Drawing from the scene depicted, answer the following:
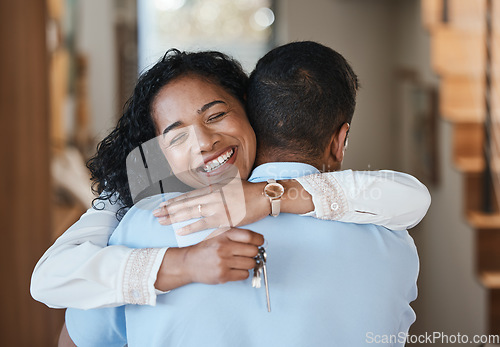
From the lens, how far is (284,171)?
928 millimetres

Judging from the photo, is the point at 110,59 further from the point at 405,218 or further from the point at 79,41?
the point at 405,218

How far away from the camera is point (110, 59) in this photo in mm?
4836

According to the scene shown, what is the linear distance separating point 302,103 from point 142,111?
0.32m

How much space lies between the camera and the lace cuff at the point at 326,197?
33.0 inches

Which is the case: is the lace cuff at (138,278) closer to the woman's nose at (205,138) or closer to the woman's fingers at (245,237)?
the woman's fingers at (245,237)

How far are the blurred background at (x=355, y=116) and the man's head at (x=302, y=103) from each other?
1.24 ft

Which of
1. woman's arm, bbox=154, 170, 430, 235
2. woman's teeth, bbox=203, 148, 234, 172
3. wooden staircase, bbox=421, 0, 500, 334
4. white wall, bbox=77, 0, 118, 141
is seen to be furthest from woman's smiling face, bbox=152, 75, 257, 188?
white wall, bbox=77, 0, 118, 141

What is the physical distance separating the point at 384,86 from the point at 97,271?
393 centimetres

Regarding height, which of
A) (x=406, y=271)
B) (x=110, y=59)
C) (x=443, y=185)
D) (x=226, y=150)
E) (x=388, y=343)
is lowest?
(x=443, y=185)

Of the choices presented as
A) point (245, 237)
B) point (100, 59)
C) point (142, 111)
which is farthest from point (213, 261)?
point (100, 59)

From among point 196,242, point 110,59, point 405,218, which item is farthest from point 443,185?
point 110,59

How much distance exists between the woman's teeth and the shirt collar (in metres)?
0.07

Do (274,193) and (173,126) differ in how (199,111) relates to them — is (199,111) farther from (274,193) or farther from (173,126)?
(274,193)

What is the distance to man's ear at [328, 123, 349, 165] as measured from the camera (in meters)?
0.96
